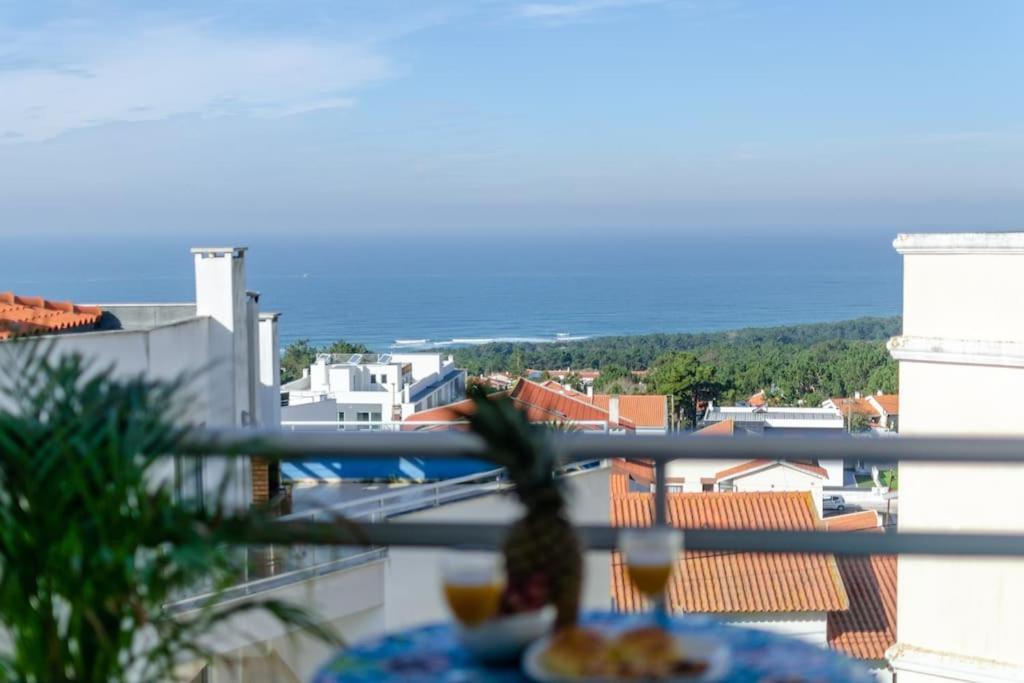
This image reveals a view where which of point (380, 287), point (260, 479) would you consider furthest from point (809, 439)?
point (380, 287)

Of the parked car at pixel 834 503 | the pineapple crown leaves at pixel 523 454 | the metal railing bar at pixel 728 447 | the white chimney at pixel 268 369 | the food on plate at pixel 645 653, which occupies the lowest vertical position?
the parked car at pixel 834 503

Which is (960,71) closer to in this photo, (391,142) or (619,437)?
(391,142)

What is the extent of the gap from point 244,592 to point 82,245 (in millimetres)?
146274

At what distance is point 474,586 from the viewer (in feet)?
4.75

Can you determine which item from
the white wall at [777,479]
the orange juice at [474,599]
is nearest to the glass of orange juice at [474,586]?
the orange juice at [474,599]

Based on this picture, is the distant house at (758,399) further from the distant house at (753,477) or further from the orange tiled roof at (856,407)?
the distant house at (753,477)

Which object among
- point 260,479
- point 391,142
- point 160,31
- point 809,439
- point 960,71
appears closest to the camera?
point 809,439

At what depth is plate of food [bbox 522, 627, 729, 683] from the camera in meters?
1.38

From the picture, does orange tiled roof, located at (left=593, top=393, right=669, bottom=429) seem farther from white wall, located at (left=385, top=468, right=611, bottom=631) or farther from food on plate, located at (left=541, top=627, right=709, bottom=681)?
food on plate, located at (left=541, top=627, right=709, bottom=681)

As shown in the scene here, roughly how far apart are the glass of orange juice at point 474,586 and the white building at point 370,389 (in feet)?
58.4

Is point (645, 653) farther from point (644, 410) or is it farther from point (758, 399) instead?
point (758, 399)

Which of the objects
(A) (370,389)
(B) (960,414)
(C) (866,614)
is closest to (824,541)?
(B) (960,414)

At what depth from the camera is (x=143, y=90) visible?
5444cm

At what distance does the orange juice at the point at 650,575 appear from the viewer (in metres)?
1.51
